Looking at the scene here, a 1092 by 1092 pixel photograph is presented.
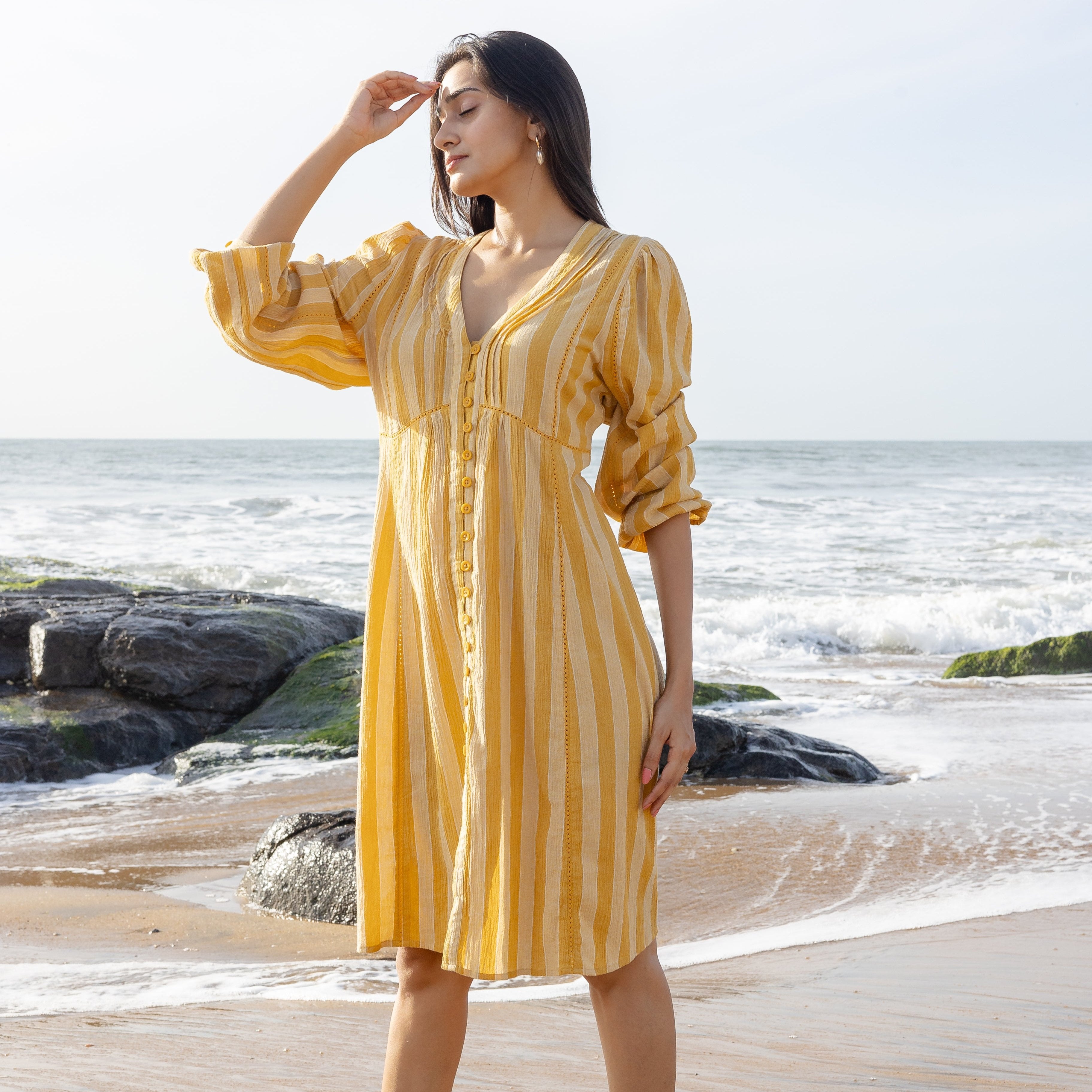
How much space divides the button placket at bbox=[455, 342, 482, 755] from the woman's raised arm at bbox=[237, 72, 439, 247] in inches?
18.7

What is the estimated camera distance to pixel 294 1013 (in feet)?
9.91

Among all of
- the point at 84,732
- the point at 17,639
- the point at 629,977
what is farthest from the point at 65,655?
the point at 629,977

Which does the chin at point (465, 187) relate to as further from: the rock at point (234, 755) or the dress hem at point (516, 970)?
the rock at point (234, 755)

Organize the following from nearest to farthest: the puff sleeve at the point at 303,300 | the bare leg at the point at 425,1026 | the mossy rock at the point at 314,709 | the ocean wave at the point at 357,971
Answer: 1. the bare leg at the point at 425,1026
2. the puff sleeve at the point at 303,300
3. the ocean wave at the point at 357,971
4. the mossy rock at the point at 314,709

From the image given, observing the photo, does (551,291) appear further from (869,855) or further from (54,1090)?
(869,855)

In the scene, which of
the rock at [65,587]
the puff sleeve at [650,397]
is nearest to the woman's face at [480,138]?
the puff sleeve at [650,397]

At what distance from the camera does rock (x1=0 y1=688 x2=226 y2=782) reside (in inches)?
253

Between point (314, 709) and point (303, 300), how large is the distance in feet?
17.8

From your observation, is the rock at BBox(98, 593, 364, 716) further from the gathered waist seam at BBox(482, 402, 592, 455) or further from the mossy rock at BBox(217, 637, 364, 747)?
the gathered waist seam at BBox(482, 402, 592, 455)

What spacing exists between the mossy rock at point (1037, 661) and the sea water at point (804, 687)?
0.31 metres

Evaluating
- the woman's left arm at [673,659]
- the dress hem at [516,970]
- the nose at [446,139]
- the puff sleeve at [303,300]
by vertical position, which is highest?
the nose at [446,139]

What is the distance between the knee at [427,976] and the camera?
2.02 metres

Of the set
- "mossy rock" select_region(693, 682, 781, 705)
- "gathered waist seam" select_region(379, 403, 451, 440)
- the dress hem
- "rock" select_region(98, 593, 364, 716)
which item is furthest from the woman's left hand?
"mossy rock" select_region(693, 682, 781, 705)

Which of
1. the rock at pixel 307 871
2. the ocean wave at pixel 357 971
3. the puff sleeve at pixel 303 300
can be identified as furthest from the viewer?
the rock at pixel 307 871
